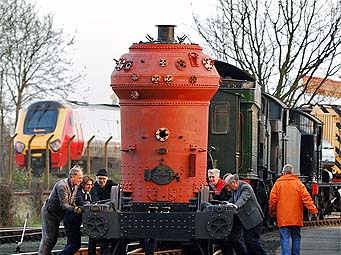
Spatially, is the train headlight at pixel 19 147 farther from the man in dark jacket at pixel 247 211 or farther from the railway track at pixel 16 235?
the man in dark jacket at pixel 247 211

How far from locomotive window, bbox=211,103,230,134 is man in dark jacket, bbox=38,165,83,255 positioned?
20.5 feet

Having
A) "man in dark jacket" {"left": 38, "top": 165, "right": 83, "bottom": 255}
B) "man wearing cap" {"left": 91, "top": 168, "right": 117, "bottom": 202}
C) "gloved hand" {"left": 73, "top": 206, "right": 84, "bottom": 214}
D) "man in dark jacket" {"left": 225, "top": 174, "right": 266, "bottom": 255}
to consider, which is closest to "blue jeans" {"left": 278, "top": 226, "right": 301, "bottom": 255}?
"man in dark jacket" {"left": 225, "top": 174, "right": 266, "bottom": 255}

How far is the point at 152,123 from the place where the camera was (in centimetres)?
1509

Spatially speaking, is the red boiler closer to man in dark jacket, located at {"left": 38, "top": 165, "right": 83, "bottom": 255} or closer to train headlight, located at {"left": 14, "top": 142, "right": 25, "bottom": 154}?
man in dark jacket, located at {"left": 38, "top": 165, "right": 83, "bottom": 255}

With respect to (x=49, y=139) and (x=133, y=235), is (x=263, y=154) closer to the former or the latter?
(x=133, y=235)

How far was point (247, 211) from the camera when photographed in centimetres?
1639

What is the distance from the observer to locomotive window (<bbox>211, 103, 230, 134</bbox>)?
21434 millimetres

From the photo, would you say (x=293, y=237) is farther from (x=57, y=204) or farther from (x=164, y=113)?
(x=57, y=204)

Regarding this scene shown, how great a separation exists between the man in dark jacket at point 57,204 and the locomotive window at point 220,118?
6.23m

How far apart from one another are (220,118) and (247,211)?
5.36 metres

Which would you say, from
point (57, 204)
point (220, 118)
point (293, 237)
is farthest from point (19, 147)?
point (57, 204)

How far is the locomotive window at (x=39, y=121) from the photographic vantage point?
3979 cm

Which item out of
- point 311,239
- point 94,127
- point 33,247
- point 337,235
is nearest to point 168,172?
point 33,247

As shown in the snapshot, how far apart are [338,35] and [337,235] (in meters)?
14.6
